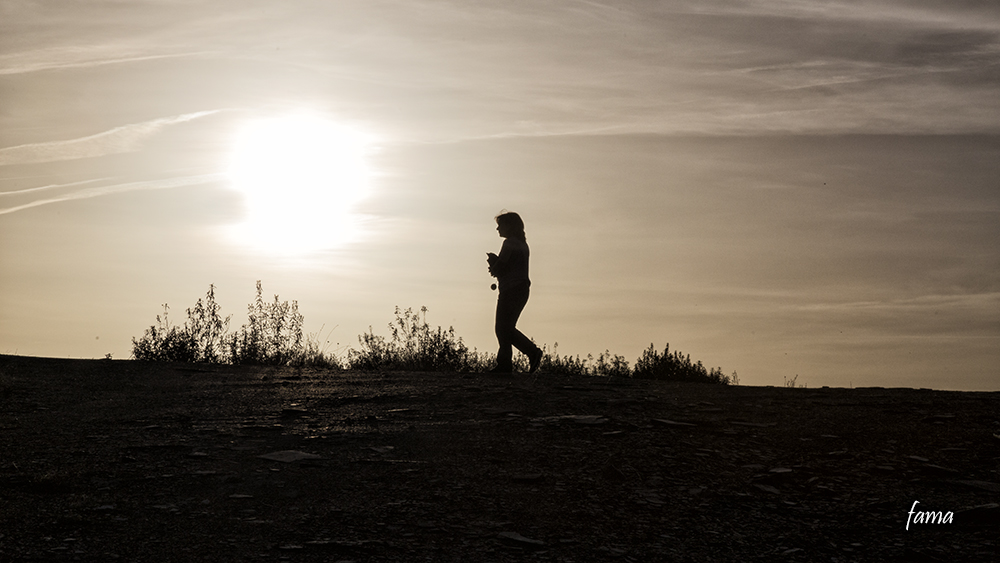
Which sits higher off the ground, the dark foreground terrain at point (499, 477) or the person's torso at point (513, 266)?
the person's torso at point (513, 266)

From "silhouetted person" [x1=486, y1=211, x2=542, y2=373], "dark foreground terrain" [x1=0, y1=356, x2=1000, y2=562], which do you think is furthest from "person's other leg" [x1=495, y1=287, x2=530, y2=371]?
"dark foreground terrain" [x1=0, y1=356, x2=1000, y2=562]

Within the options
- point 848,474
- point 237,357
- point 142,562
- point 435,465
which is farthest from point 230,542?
point 237,357

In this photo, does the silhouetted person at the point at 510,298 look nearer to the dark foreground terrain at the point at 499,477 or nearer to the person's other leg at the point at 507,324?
the person's other leg at the point at 507,324

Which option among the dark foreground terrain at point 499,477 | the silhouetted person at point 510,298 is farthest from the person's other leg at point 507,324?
the dark foreground terrain at point 499,477

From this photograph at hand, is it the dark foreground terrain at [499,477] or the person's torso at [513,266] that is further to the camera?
the person's torso at [513,266]

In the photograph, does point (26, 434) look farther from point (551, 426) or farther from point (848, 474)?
point (848, 474)

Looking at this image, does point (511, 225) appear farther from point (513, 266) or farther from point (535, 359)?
point (535, 359)

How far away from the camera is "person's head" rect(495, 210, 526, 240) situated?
12.4 meters

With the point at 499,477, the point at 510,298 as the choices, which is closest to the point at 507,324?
the point at 510,298

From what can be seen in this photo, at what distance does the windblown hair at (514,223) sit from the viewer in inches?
488

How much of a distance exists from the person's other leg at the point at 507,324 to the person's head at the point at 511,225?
2.94 ft

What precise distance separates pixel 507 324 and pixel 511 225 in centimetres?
157

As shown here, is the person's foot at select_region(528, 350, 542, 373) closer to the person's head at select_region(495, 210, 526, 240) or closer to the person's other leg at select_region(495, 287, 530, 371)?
the person's other leg at select_region(495, 287, 530, 371)

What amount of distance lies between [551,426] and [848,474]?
2672 mm
